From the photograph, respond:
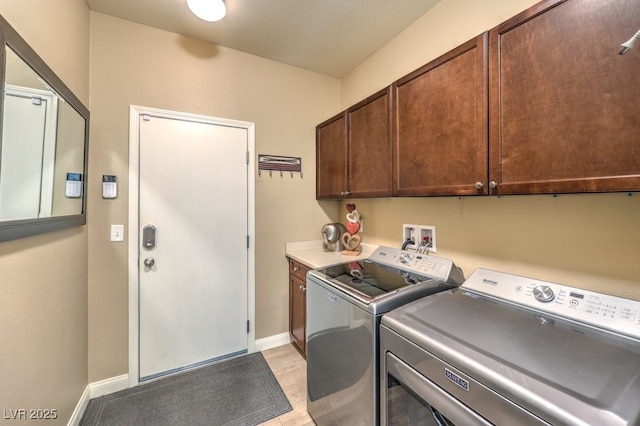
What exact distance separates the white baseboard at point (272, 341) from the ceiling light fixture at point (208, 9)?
2627mm

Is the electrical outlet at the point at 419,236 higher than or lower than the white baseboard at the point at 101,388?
higher

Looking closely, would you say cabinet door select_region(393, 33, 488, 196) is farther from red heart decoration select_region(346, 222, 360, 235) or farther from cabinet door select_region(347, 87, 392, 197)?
red heart decoration select_region(346, 222, 360, 235)

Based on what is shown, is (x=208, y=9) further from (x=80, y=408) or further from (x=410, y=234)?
(x=80, y=408)

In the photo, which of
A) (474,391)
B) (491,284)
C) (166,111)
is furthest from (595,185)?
(166,111)

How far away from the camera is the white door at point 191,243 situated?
6.42 feet

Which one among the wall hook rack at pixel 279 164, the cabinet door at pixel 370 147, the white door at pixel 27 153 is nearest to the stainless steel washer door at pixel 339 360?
the cabinet door at pixel 370 147

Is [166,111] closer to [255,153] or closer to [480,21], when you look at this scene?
[255,153]

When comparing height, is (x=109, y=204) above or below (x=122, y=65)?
below

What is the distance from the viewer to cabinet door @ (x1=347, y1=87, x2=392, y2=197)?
5.57ft

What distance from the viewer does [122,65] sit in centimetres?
189

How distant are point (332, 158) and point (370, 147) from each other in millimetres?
555

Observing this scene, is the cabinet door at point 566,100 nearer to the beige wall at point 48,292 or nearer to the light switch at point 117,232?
the beige wall at point 48,292

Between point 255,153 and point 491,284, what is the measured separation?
6.66ft

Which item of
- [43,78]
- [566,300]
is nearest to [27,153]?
[43,78]
